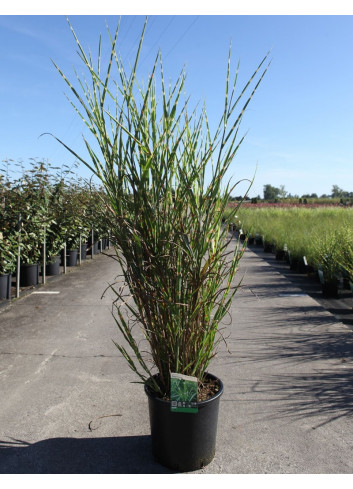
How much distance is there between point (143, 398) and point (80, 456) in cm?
72

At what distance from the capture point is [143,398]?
2799mm

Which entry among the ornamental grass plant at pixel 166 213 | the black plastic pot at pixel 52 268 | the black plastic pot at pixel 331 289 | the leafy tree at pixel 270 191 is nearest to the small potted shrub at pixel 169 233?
the ornamental grass plant at pixel 166 213

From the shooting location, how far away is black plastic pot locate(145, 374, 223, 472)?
1.97 m

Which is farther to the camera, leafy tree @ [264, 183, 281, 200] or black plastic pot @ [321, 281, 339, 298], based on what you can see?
leafy tree @ [264, 183, 281, 200]

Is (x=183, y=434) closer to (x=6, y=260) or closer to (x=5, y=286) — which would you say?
(x=5, y=286)

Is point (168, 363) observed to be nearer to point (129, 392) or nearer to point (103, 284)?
point (129, 392)

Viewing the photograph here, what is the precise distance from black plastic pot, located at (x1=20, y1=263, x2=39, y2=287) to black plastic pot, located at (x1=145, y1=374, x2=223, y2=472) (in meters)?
4.95

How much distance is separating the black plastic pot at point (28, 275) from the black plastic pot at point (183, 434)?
495 cm

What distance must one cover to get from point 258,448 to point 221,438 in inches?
8.7

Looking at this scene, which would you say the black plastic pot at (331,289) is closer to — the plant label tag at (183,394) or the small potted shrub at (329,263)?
the small potted shrub at (329,263)

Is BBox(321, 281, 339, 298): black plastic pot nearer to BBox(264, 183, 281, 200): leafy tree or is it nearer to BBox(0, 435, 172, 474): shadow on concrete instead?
BBox(0, 435, 172, 474): shadow on concrete

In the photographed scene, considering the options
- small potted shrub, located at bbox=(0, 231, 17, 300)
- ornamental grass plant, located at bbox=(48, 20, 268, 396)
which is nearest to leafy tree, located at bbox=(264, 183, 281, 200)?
small potted shrub, located at bbox=(0, 231, 17, 300)

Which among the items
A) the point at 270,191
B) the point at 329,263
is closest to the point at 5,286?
the point at 329,263

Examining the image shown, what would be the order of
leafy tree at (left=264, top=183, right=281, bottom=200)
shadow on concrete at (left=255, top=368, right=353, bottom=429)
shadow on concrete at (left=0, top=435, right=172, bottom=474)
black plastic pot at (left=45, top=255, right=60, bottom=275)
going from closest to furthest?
shadow on concrete at (left=0, top=435, right=172, bottom=474) < shadow on concrete at (left=255, top=368, right=353, bottom=429) < black plastic pot at (left=45, top=255, right=60, bottom=275) < leafy tree at (left=264, top=183, right=281, bottom=200)
